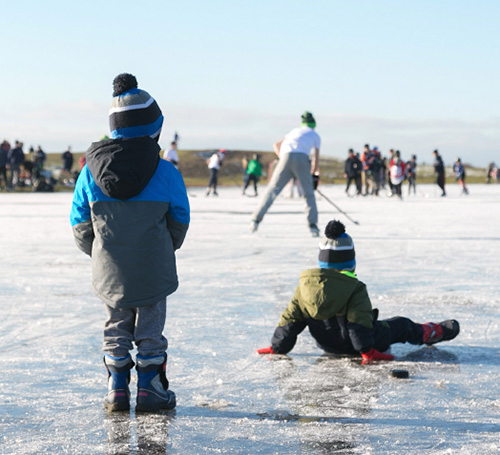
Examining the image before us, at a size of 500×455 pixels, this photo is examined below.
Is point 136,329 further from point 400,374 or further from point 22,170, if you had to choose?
point 22,170

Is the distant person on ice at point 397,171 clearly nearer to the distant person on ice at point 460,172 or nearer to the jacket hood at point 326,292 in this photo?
the distant person on ice at point 460,172

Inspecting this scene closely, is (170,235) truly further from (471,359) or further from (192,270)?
(192,270)

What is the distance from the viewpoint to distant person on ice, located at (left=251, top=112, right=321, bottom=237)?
9484 millimetres

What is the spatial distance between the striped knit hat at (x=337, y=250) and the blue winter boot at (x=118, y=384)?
126 centimetres

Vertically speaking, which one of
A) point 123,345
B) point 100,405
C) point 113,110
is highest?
point 113,110

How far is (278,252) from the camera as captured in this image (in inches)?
308

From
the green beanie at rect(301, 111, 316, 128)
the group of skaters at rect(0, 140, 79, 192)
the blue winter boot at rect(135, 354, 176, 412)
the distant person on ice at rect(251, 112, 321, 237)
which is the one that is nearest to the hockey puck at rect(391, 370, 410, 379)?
the blue winter boot at rect(135, 354, 176, 412)

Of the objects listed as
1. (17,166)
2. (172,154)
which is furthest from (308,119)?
(17,166)

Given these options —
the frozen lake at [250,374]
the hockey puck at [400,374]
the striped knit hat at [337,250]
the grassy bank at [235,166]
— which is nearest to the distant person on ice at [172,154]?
the frozen lake at [250,374]

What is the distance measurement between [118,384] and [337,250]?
54.9 inches

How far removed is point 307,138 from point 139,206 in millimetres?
6911

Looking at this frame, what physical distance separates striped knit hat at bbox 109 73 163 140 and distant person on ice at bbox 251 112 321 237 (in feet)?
21.7

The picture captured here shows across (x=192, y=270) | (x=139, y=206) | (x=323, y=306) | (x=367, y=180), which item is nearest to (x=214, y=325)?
(x=323, y=306)

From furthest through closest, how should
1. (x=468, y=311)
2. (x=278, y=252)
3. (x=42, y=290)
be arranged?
(x=278, y=252) → (x=42, y=290) → (x=468, y=311)
